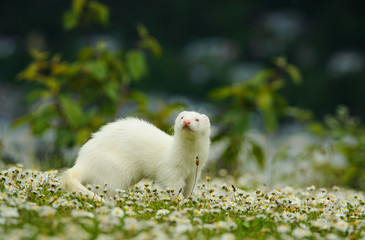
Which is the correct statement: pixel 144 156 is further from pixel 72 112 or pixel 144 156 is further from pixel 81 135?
pixel 72 112

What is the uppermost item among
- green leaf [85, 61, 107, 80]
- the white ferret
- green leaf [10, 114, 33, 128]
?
green leaf [85, 61, 107, 80]

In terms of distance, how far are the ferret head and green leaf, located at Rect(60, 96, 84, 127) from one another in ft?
8.02

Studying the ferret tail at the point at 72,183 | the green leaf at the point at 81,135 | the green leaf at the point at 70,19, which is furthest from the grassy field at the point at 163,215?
the green leaf at the point at 70,19

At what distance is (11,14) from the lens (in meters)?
20.8

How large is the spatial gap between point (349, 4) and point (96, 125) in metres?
18.6

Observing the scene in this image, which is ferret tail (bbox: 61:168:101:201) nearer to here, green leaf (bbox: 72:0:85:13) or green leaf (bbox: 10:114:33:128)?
green leaf (bbox: 10:114:33:128)

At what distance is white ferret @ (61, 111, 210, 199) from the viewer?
13.7 ft

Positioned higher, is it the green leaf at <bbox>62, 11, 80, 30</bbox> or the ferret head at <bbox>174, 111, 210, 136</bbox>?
the green leaf at <bbox>62, 11, 80, 30</bbox>

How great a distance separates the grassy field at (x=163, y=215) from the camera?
2.76 meters

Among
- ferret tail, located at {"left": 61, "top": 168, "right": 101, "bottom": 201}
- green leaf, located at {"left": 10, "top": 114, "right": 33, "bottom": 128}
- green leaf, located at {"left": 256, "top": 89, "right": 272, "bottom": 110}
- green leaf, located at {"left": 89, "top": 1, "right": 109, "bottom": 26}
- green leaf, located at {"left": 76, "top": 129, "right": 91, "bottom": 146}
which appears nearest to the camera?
ferret tail, located at {"left": 61, "top": 168, "right": 101, "bottom": 201}

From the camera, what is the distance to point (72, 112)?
632 centimetres

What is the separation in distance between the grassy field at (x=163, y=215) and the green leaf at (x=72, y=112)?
2328mm

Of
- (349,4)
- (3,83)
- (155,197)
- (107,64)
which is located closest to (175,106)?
(107,64)

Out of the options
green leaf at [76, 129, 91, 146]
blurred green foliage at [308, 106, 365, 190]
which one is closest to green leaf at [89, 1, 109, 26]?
green leaf at [76, 129, 91, 146]
